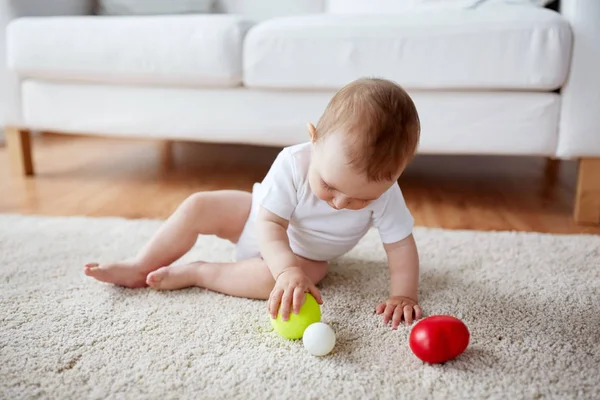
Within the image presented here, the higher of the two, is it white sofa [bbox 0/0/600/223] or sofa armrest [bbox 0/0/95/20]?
sofa armrest [bbox 0/0/95/20]

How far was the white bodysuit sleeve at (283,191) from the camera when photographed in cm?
83

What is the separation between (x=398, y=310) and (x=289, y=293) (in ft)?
0.62

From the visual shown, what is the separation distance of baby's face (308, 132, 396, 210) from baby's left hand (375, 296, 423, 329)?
18 cm

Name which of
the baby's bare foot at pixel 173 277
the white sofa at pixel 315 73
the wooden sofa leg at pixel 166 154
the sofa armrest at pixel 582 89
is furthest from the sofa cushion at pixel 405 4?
the baby's bare foot at pixel 173 277

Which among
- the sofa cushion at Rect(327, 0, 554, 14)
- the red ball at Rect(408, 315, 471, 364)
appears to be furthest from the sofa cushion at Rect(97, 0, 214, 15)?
the red ball at Rect(408, 315, 471, 364)

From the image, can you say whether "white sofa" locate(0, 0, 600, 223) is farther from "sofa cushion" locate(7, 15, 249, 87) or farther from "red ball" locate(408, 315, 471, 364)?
"red ball" locate(408, 315, 471, 364)

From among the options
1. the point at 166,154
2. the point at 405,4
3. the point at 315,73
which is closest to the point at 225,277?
the point at 315,73

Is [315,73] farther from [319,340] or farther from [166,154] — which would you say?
[166,154]

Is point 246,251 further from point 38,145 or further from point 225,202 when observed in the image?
point 38,145

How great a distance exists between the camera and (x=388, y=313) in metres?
0.81

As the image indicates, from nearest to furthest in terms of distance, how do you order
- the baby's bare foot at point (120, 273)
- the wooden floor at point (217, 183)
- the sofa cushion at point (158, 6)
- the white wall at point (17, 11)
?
the baby's bare foot at point (120, 273)
the wooden floor at point (217, 183)
the white wall at point (17, 11)
the sofa cushion at point (158, 6)

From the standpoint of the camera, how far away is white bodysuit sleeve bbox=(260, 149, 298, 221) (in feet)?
2.73

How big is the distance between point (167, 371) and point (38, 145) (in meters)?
1.89

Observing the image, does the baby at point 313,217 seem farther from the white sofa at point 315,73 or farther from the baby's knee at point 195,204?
the white sofa at point 315,73
